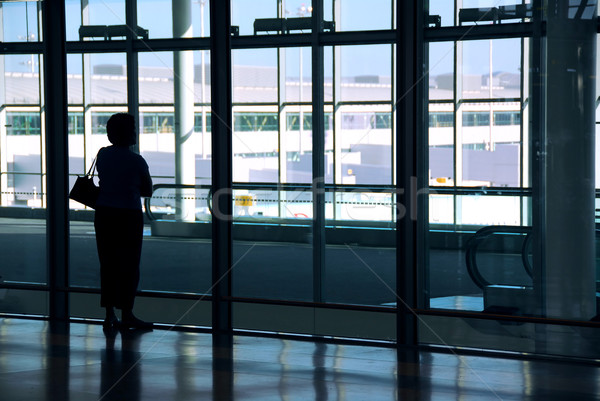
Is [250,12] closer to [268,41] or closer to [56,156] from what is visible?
[268,41]

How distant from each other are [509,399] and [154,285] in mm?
5374

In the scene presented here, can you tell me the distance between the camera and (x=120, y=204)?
562 centimetres

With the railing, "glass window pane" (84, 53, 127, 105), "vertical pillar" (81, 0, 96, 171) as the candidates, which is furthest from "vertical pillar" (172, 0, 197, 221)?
"vertical pillar" (81, 0, 96, 171)

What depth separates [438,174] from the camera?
5934 mm

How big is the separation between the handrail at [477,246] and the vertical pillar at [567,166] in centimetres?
10

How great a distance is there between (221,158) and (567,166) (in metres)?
2.20

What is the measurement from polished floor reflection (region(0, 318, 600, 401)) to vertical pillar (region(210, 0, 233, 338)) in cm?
32

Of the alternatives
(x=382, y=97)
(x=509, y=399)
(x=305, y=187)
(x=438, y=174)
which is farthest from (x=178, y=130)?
(x=509, y=399)

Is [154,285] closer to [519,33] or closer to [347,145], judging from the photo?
[347,145]

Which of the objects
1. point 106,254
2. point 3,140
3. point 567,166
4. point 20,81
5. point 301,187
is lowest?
point 106,254

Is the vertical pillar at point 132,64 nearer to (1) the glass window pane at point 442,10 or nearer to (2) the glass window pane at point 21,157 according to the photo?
(2) the glass window pane at point 21,157

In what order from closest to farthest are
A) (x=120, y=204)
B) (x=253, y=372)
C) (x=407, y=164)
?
(x=253, y=372) < (x=407, y=164) < (x=120, y=204)

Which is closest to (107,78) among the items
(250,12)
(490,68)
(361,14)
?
(250,12)

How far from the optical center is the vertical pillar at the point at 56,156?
6.23 metres
